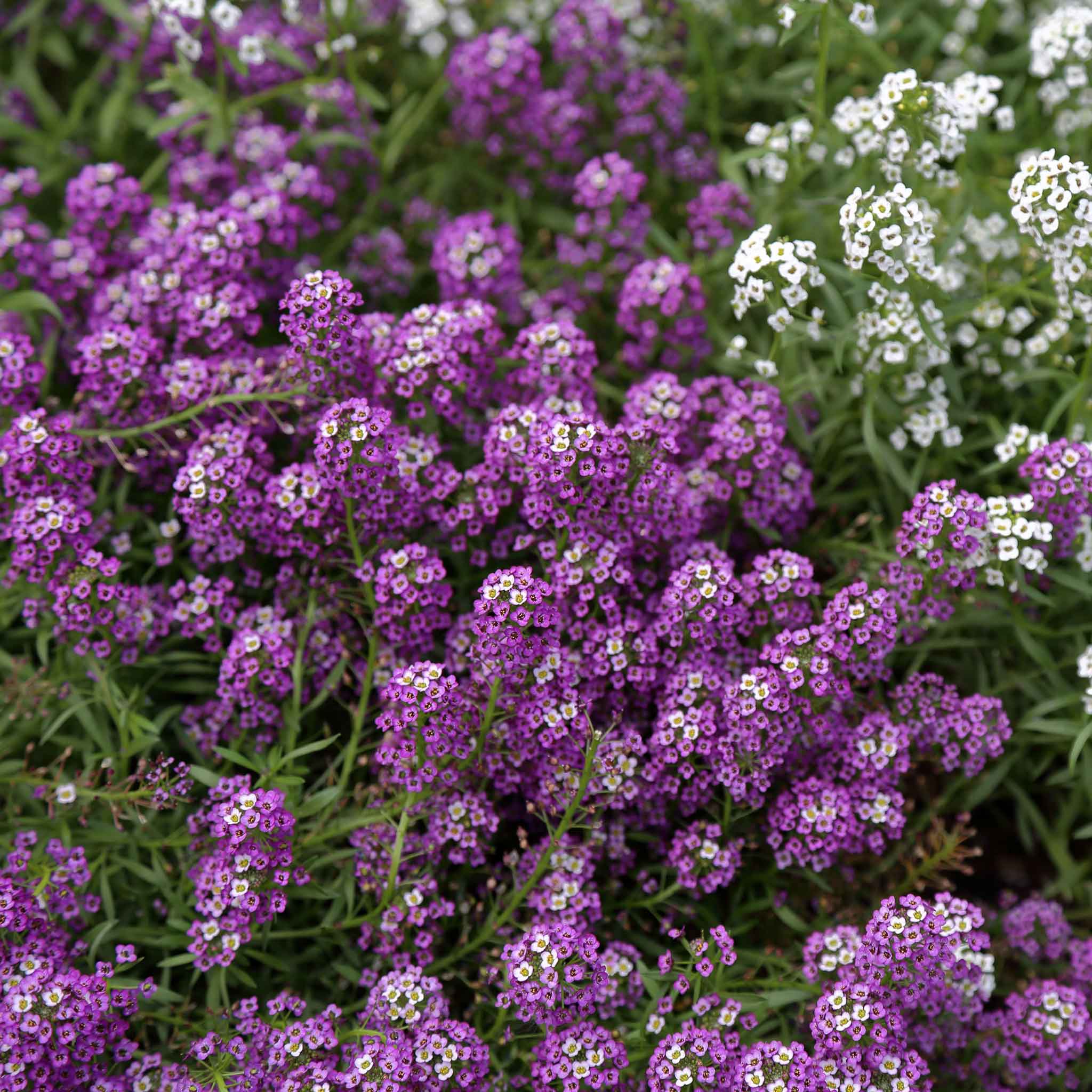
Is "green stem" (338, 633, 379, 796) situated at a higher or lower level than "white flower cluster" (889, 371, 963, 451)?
lower

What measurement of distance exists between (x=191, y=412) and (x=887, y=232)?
2.56 meters

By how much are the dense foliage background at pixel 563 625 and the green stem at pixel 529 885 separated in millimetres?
24

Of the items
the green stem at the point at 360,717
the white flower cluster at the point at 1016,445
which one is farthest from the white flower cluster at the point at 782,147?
the green stem at the point at 360,717

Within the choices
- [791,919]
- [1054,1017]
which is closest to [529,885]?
[791,919]

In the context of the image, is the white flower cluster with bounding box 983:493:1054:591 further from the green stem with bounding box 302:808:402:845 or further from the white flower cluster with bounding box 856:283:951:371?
the green stem with bounding box 302:808:402:845

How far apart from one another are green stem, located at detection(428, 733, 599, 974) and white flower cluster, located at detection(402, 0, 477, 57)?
13.5ft

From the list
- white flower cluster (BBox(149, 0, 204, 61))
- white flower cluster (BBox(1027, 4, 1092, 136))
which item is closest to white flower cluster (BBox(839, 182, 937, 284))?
white flower cluster (BBox(1027, 4, 1092, 136))

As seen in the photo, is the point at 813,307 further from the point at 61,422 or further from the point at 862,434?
the point at 61,422

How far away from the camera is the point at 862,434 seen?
15.7ft

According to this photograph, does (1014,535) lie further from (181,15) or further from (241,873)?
(181,15)

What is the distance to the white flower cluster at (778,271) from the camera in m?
4.12

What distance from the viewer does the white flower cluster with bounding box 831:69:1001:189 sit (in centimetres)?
430

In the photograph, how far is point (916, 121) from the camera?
A: 4.32 metres

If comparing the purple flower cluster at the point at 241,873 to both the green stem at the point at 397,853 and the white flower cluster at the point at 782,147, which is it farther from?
the white flower cluster at the point at 782,147
